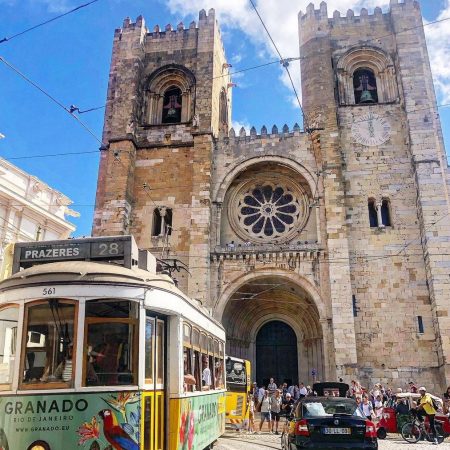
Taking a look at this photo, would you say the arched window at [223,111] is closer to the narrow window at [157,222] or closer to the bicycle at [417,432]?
the narrow window at [157,222]

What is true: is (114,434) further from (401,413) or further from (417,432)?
(401,413)

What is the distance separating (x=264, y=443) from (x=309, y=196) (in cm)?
1017

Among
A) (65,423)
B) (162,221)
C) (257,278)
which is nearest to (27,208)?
(162,221)

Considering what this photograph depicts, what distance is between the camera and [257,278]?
55.4 ft

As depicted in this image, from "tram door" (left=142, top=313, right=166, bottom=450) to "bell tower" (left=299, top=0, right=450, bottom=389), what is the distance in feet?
34.5

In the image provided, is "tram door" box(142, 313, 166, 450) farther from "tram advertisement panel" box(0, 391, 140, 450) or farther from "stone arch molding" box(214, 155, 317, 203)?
"stone arch molding" box(214, 155, 317, 203)

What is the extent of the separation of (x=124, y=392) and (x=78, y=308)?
3.21 feet

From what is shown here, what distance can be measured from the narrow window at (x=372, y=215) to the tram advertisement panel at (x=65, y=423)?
14.0 metres

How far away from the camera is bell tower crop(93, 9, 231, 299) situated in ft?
57.9

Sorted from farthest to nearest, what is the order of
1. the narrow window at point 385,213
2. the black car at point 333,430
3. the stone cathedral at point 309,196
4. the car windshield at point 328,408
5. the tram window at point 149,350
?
1. the narrow window at point 385,213
2. the stone cathedral at point 309,196
3. the car windshield at point 328,408
4. the black car at point 333,430
5. the tram window at point 149,350

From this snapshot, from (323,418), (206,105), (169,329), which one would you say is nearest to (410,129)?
(206,105)

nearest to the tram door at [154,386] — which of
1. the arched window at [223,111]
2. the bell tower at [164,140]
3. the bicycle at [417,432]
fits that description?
the bicycle at [417,432]

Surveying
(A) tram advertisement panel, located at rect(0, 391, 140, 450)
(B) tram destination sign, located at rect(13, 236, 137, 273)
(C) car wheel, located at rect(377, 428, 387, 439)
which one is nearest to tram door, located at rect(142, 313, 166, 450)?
(A) tram advertisement panel, located at rect(0, 391, 140, 450)

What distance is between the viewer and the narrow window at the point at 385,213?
17.1 m
